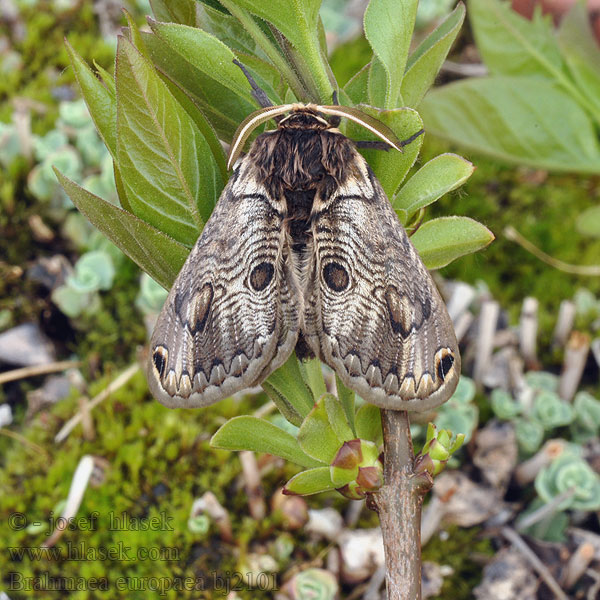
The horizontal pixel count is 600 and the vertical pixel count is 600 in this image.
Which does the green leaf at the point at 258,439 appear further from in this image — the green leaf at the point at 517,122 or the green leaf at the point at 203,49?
the green leaf at the point at 517,122

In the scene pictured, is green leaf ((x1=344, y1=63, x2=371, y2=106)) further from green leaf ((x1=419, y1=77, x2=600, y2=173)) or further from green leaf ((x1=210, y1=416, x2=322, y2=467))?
green leaf ((x1=419, y1=77, x2=600, y2=173))

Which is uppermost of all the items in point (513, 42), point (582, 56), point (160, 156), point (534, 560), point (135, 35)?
point (513, 42)

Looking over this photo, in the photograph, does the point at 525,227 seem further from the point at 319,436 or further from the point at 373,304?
the point at 319,436

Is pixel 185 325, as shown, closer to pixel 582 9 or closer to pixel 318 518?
pixel 318 518

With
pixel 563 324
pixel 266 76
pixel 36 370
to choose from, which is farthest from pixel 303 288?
pixel 563 324

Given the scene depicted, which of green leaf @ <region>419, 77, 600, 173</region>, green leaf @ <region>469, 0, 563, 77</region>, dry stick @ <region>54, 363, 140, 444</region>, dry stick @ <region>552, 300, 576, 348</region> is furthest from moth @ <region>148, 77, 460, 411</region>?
green leaf @ <region>469, 0, 563, 77</region>

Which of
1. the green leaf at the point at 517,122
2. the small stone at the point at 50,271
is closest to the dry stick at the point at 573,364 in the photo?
the green leaf at the point at 517,122
